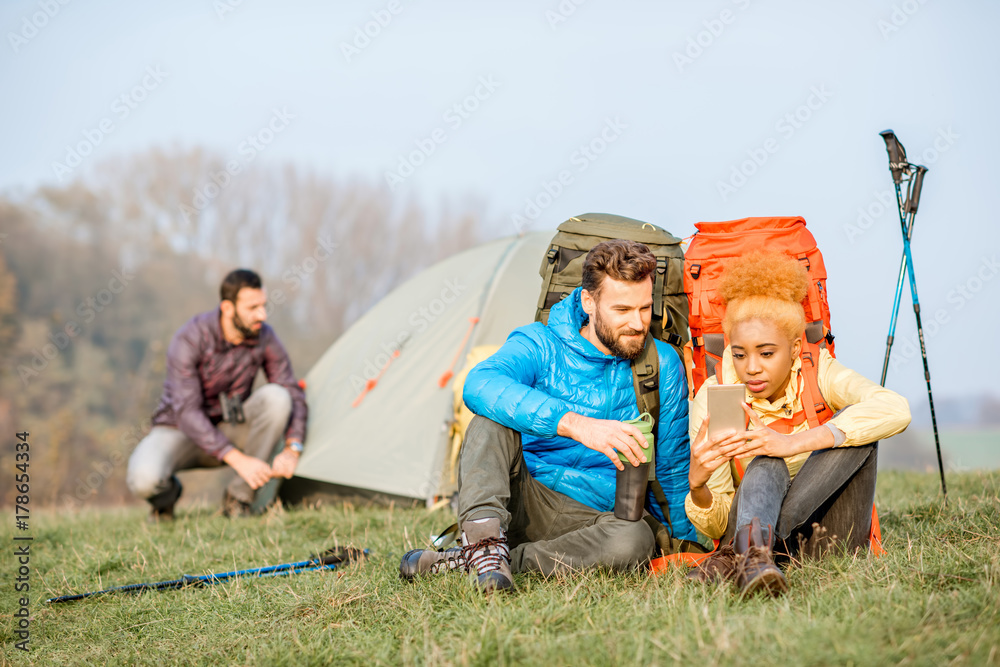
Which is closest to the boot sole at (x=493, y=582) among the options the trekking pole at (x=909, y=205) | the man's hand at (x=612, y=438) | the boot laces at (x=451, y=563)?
the boot laces at (x=451, y=563)

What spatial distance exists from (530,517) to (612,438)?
671 mm

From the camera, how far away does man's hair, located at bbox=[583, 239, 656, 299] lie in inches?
119

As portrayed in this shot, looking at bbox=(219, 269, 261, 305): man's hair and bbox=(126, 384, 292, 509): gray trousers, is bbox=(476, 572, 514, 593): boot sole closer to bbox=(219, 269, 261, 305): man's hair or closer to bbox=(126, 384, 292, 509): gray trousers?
bbox=(126, 384, 292, 509): gray trousers

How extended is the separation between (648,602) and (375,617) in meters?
0.88

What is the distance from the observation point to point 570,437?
2805mm

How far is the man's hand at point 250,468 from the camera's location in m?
5.20

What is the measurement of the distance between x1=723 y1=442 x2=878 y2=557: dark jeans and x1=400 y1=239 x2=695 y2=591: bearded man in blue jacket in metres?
0.41

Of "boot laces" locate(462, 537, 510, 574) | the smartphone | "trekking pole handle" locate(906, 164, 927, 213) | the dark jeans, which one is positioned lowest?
"boot laces" locate(462, 537, 510, 574)

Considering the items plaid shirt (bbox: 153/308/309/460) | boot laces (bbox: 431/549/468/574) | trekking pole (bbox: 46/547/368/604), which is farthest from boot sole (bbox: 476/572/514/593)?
plaid shirt (bbox: 153/308/309/460)

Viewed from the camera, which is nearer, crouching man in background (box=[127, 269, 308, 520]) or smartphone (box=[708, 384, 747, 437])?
smartphone (box=[708, 384, 747, 437])

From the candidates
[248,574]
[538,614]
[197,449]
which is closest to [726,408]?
[538,614]

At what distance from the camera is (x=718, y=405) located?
2.56 meters

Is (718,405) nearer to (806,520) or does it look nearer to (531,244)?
(806,520)

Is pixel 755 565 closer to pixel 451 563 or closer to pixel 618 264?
pixel 451 563
